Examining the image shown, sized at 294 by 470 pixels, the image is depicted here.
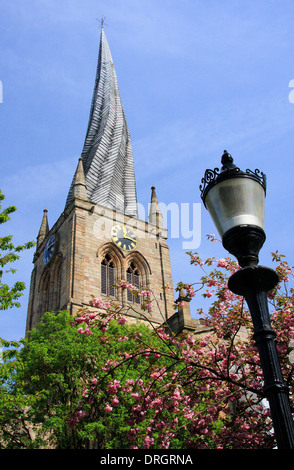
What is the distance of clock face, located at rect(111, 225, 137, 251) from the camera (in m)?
36.1

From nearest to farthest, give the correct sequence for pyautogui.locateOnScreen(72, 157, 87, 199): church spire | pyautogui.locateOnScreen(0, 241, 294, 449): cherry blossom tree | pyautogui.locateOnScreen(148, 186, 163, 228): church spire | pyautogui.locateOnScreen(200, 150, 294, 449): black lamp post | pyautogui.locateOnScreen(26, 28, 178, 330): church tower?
pyautogui.locateOnScreen(200, 150, 294, 449): black lamp post, pyautogui.locateOnScreen(0, 241, 294, 449): cherry blossom tree, pyautogui.locateOnScreen(26, 28, 178, 330): church tower, pyautogui.locateOnScreen(72, 157, 87, 199): church spire, pyautogui.locateOnScreen(148, 186, 163, 228): church spire

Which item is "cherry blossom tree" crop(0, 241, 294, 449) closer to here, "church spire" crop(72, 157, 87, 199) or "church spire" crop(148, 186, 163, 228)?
"church spire" crop(72, 157, 87, 199)

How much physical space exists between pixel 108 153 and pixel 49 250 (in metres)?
15.2

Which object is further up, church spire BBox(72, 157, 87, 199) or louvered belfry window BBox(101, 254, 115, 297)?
church spire BBox(72, 157, 87, 199)

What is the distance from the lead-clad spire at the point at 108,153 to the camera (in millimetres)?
43969

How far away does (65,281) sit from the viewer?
31.8 m

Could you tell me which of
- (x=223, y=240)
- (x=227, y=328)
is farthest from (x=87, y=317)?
(x=223, y=240)

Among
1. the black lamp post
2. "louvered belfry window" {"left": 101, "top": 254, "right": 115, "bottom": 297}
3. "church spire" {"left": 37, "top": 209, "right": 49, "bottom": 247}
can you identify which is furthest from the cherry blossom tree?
"church spire" {"left": 37, "top": 209, "right": 49, "bottom": 247}

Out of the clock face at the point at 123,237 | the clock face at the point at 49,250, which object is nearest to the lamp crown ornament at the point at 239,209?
the clock face at the point at 123,237

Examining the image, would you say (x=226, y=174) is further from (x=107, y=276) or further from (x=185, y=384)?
(x=107, y=276)

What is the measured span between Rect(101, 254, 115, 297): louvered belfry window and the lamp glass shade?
92.4ft

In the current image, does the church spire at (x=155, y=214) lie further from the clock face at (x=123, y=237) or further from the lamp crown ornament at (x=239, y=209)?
the lamp crown ornament at (x=239, y=209)
